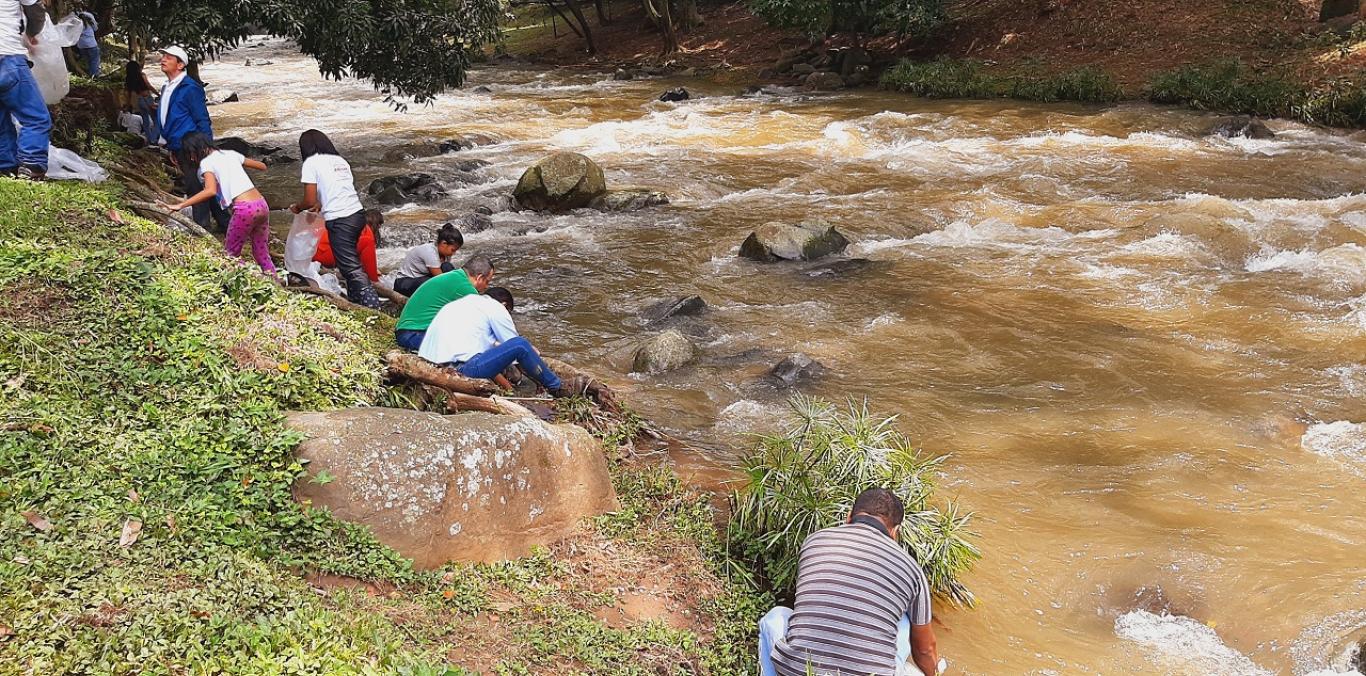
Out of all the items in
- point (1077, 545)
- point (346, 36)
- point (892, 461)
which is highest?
point (346, 36)

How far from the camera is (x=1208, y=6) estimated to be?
79.6ft

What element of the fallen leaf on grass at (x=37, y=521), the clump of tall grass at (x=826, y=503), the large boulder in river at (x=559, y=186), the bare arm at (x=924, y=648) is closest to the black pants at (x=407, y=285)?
the clump of tall grass at (x=826, y=503)

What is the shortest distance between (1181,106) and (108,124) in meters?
19.2

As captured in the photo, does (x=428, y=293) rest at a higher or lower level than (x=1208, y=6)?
lower

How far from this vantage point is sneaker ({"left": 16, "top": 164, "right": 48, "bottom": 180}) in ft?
26.1

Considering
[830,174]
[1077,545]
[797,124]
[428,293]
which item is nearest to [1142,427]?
[1077,545]

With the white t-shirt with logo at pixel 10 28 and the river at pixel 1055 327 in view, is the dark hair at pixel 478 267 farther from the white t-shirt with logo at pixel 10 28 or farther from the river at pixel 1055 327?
the white t-shirt with logo at pixel 10 28

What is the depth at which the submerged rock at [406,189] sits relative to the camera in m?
15.6

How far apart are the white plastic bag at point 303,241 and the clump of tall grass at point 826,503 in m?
4.61

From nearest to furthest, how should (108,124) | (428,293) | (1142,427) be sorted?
(428,293), (1142,427), (108,124)

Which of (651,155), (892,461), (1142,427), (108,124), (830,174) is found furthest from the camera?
(651,155)

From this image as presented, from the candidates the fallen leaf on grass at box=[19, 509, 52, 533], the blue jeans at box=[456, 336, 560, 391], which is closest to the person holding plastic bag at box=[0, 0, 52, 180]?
the blue jeans at box=[456, 336, 560, 391]

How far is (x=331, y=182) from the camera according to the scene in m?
8.57

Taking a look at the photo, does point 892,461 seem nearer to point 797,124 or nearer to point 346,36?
point 346,36
